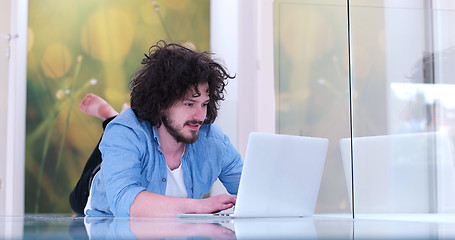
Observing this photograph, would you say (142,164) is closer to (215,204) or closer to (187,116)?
(187,116)

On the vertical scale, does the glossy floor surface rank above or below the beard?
below

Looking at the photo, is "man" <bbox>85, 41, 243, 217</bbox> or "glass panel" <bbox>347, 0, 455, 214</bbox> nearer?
"glass panel" <bbox>347, 0, 455, 214</bbox>

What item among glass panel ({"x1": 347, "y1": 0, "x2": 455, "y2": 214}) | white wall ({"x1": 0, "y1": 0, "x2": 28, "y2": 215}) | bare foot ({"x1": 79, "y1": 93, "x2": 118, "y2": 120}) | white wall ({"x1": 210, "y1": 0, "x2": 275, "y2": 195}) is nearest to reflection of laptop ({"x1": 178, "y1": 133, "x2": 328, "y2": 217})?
glass panel ({"x1": 347, "y1": 0, "x2": 455, "y2": 214})

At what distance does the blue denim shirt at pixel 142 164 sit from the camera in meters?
1.73

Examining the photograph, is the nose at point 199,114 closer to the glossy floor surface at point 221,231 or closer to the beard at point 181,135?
the beard at point 181,135

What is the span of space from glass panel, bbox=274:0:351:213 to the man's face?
30 cm

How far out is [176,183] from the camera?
1.96 m

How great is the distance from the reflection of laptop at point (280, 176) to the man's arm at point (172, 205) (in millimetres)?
197

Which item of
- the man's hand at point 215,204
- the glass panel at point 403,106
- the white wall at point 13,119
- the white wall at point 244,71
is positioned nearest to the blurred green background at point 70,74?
the white wall at point 13,119

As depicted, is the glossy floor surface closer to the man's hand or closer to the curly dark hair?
the man's hand

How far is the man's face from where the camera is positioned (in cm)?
194

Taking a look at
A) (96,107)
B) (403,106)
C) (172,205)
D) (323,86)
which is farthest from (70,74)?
(403,106)

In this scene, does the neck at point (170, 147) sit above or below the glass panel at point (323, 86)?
below

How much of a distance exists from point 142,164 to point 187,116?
0.77 feet
